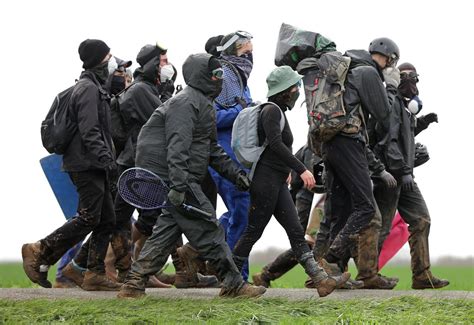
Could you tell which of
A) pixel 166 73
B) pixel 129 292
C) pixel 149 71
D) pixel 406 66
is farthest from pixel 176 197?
pixel 406 66

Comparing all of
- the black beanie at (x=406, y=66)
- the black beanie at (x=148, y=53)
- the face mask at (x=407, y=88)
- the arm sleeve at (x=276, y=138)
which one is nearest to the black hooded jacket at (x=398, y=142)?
the face mask at (x=407, y=88)

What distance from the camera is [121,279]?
36.1 ft

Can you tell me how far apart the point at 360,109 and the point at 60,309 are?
350cm

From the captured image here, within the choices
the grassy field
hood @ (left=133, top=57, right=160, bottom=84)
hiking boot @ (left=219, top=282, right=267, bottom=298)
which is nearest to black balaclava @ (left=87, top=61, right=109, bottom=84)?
hood @ (left=133, top=57, right=160, bottom=84)

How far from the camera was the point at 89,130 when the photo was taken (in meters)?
9.59

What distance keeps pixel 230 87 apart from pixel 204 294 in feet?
6.95

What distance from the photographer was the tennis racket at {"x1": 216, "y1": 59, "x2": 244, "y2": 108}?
10625mm

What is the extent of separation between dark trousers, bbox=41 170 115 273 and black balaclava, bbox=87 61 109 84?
940mm

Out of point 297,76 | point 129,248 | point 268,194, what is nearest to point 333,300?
point 268,194

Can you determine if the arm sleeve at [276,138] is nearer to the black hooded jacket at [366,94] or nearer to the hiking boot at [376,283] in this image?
the black hooded jacket at [366,94]

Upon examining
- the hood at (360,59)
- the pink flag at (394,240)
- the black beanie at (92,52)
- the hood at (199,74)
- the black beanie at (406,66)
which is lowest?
the pink flag at (394,240)

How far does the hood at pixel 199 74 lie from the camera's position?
29.4ft

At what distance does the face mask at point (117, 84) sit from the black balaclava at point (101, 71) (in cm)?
99

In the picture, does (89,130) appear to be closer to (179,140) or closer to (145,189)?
(145,189)
